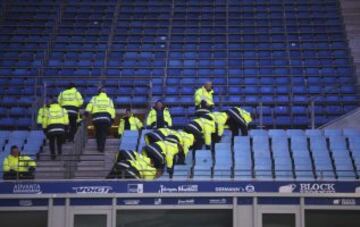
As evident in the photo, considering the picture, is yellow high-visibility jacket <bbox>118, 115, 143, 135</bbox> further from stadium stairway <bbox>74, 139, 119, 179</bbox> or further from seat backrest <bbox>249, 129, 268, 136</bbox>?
seat backrest <bbox>249, 129, 268, 136</bbox>

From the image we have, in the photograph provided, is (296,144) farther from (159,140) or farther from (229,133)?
(159,140)

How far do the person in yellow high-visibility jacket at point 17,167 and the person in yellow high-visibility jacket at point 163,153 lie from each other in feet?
7.38

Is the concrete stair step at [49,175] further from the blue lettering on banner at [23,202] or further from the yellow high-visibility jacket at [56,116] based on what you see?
the blue lettering on banner at [23,202]

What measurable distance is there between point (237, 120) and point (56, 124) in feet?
12.6

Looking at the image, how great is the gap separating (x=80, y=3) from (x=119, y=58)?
14.1 ft

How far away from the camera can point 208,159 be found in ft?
50.9

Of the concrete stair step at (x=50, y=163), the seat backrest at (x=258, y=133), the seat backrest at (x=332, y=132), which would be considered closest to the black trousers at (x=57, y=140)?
the concrete stair step at (x=50, y=163)

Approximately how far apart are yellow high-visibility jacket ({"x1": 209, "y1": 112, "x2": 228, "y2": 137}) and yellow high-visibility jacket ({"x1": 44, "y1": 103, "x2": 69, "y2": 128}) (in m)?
3.03

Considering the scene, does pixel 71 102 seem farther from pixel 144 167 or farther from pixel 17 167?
pixel 144 167

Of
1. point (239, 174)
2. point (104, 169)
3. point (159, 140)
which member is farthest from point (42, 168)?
point (239, 174)

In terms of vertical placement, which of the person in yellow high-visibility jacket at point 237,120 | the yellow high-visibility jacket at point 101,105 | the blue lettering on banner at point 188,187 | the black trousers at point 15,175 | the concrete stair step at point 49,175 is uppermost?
the yellow high-visibility jacket at point 101,105

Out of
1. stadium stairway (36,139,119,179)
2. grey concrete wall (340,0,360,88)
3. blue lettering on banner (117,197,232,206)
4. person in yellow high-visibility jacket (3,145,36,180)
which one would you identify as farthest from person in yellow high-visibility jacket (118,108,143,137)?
grey concrete wall (340,0,360,88)

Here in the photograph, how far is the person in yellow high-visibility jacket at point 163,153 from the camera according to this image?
1464cm

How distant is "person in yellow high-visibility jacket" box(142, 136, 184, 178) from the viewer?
→ 1464 cm
